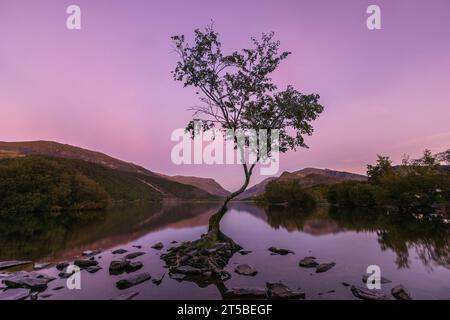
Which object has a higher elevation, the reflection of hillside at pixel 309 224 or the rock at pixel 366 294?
the rock at pixel 366 294

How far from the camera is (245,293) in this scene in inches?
511

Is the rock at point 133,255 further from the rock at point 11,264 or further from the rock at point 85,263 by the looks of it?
the rock at point 11,264

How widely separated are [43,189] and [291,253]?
9163cm

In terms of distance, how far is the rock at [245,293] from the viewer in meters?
12.7

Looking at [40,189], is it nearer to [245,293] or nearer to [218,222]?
[218,222]

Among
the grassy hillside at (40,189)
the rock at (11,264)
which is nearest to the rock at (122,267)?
the rock at (11,264)

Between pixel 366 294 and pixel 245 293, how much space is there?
6.03 m

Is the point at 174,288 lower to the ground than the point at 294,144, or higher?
lower

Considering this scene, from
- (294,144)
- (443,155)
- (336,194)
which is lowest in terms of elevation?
(336,194)

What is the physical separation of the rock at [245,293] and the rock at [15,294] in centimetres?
969

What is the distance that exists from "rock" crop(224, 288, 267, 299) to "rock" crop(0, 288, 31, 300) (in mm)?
9692
